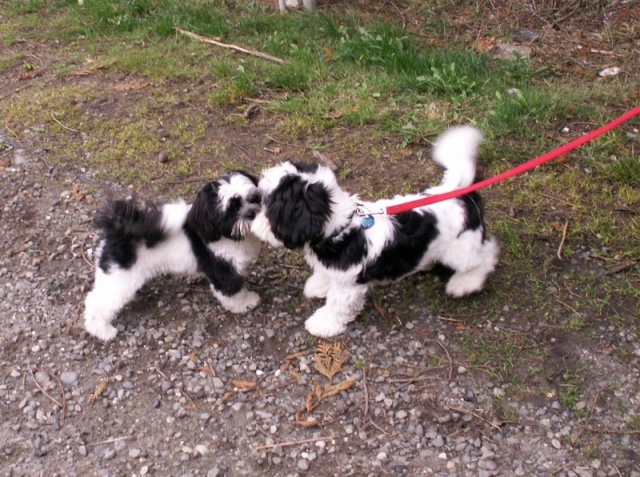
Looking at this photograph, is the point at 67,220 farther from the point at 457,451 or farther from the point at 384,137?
the point at 457,451

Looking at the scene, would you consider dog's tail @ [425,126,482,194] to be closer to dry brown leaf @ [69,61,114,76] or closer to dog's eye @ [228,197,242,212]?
dog's eye @ [228,197,242,212]

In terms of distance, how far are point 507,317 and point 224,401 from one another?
5.84 feet

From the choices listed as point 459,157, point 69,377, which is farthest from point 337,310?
point 69,377

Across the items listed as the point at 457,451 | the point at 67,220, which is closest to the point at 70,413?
the point at 67,220

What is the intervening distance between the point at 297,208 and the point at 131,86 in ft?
12.4

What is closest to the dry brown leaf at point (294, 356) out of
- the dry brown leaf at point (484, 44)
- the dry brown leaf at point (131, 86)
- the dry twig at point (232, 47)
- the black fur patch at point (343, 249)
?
the black fur patch at point (343, 249)

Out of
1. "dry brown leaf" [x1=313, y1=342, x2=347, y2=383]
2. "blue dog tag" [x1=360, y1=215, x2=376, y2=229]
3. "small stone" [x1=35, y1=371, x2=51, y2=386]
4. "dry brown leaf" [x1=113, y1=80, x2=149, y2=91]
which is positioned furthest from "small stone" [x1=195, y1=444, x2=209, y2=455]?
"dry brown leaf" [x1=113, y1=80, x2=149, y2=91]

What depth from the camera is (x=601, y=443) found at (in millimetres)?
2939

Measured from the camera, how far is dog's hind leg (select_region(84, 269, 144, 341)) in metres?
3.44

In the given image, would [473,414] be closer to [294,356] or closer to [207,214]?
[294,356]

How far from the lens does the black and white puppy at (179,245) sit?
3.18 m

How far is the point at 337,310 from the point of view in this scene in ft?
11.3

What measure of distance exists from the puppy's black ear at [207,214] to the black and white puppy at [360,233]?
10.9 inches

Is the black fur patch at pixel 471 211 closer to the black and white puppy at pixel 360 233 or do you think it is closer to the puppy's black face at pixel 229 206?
the black and white puppy at pixel 360 233
